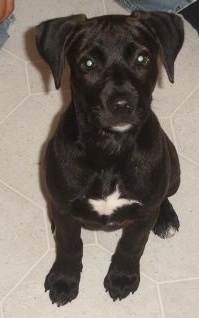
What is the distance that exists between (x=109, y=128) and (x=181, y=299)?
91cm

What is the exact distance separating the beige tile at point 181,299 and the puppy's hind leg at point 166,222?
0.21 metres

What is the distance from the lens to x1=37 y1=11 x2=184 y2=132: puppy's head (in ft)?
5.00

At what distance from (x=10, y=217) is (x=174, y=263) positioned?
696 millimetres

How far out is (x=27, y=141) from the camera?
2.58m

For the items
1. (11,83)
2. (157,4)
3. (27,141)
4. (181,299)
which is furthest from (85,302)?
(157,4)

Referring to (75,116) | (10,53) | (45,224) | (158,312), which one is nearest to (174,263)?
(158,312)

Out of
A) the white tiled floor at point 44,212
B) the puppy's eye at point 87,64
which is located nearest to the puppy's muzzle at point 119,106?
the puppy's eye at point 87,64

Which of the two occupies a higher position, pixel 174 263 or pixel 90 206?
pixel 90 206

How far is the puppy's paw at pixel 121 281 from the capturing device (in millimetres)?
2156

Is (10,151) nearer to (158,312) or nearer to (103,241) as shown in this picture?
(103,241)

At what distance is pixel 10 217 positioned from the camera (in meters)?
2.38

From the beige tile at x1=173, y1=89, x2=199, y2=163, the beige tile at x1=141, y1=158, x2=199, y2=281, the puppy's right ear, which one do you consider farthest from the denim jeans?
the puppy's right ear

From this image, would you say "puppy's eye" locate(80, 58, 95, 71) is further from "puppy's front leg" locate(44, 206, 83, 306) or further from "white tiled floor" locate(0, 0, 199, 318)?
"white tiled floor" locate(0, 0, 199, 318)

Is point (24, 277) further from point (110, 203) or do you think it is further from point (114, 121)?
point (114, 121)
